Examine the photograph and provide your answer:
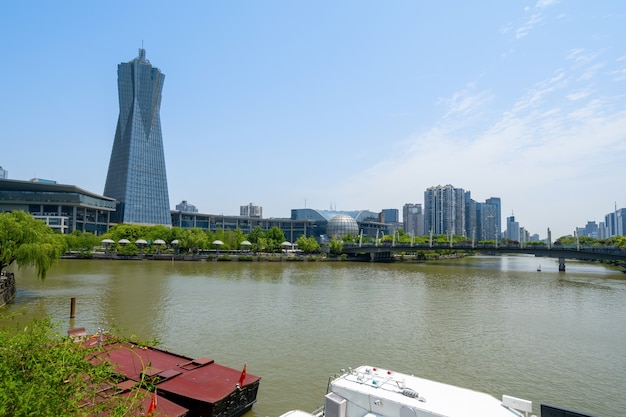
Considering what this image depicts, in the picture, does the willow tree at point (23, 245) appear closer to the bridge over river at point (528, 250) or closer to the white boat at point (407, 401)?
the white boat at point (407, 401)

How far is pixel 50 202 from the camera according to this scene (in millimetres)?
150875

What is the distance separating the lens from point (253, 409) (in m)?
17.2

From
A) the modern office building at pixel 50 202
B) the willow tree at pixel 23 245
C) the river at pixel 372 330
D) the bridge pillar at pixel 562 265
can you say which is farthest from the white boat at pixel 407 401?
the modern office building at pixel 50 202

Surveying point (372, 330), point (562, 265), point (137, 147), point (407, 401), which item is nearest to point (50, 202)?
point (137, 147)

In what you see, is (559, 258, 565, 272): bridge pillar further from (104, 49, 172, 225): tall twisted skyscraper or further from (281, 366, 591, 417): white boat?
(104, 49, 172, 225): tall twisted skyscraper

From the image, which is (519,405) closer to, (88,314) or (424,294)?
(88,314)

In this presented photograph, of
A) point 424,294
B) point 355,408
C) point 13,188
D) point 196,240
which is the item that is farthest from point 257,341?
point 13,188

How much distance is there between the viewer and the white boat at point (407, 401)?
12562 millimetres

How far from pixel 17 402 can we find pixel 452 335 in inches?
1132

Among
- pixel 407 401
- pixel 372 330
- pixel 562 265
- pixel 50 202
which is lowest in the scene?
pixel 372 330

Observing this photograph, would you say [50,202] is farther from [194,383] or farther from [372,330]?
[194,383]

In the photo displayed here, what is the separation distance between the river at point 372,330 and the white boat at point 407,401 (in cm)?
404

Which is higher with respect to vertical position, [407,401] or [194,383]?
[407,401]

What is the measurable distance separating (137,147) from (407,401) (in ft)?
635
